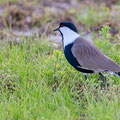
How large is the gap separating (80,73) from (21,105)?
1204 mm

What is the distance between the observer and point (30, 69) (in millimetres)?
3986

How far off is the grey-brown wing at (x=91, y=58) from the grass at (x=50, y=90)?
0.55 feet

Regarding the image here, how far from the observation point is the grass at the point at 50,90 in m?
2.91

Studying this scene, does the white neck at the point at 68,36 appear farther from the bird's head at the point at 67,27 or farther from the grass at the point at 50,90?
the grass at the point at 50,90

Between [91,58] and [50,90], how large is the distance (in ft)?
2.15

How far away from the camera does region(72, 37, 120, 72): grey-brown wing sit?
3590 mm

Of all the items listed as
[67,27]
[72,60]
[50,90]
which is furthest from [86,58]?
[50,90]

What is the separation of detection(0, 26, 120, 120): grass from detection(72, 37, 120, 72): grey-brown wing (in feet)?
0.55

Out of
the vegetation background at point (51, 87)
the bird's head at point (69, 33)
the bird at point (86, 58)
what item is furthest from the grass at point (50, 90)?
the bird's head at point (69, 33)

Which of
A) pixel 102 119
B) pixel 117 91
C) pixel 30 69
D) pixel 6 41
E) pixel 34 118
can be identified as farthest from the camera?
pixel 6 41

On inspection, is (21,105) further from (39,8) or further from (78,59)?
(39,8)

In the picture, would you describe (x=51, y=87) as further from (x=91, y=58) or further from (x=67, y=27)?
(x=67, y=27)

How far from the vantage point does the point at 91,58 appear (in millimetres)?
3674

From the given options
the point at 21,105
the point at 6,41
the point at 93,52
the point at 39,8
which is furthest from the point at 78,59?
the point at 39,8
